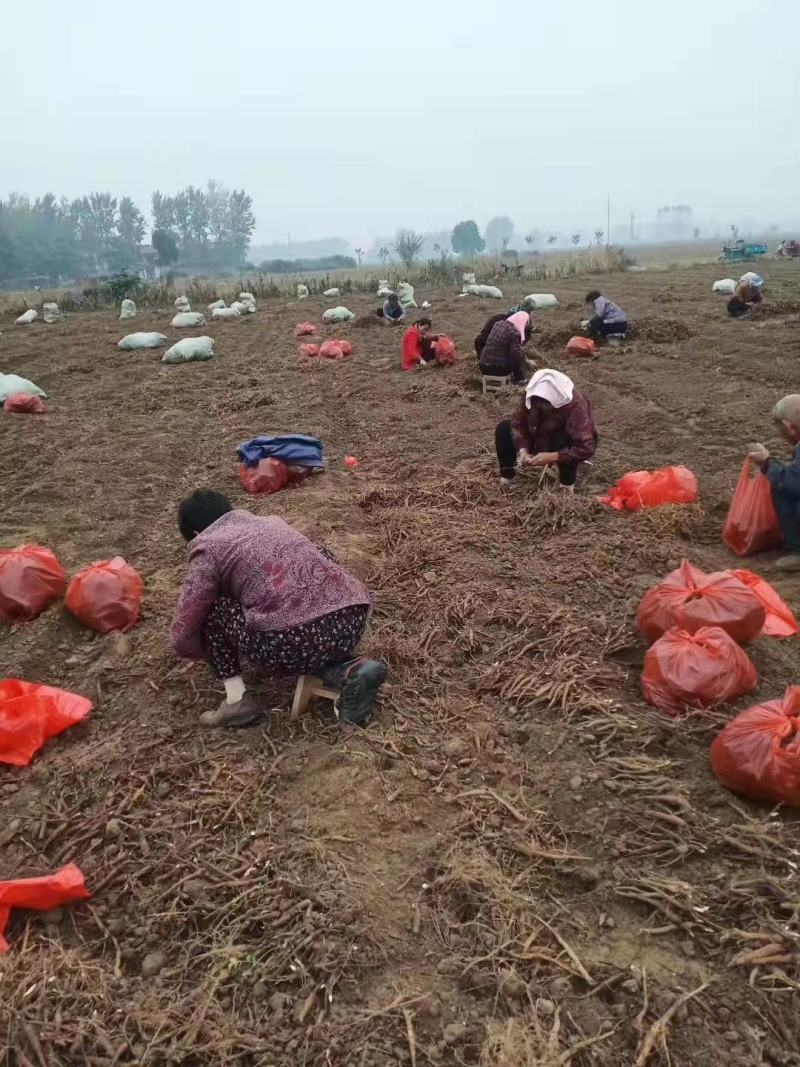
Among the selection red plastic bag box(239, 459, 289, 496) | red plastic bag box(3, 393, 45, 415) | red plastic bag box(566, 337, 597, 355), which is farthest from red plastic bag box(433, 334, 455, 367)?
red plastic bag box(3, 393, 45, 415)

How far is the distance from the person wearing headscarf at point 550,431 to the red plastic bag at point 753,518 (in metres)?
1.16

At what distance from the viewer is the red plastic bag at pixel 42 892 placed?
2.17m

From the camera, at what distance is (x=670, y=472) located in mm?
4953

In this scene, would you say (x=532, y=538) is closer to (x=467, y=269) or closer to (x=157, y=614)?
(x=157, y=614)

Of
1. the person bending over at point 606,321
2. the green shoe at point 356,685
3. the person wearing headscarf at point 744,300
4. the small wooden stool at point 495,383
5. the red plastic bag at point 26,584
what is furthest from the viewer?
the person wearing headscarf at point 744,300

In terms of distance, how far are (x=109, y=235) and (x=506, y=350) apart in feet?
291

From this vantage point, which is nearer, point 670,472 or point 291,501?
point 670,472

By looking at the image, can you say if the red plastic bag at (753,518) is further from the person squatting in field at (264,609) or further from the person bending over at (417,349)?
the person bending over at (417,349)

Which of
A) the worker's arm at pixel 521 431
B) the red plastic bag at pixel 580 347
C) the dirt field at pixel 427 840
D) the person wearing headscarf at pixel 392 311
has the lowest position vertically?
the dirt field at pixel 427 840

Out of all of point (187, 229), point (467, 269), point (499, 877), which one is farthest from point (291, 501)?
point (187, 229)

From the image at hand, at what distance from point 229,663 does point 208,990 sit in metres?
1.31

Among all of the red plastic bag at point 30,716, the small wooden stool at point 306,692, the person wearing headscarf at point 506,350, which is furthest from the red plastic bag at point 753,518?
the person wearing headscarf at point 506,350

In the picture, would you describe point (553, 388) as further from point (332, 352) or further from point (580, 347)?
point (332, 352)

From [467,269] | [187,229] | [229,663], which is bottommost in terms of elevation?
[229,663]
